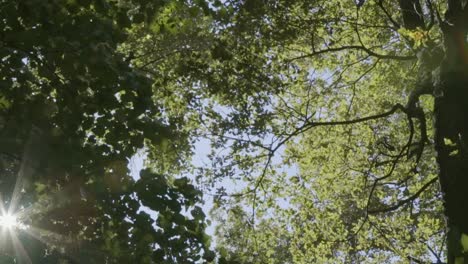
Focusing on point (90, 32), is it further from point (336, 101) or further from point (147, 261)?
point (336, 101)

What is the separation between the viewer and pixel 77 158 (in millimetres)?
4402

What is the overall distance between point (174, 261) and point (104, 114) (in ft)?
5.21

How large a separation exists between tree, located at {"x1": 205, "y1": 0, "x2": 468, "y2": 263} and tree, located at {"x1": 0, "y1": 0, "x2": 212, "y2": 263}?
3851 millimetres

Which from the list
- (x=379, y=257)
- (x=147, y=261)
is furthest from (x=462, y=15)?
(x=379, y=257)

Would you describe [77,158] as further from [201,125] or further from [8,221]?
[201,125]

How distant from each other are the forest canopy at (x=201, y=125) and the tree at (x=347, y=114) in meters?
0.05

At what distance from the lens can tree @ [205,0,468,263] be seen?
8406mm

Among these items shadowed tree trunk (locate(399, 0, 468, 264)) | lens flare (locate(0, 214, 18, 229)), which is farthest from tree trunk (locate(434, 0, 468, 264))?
lens flare (locate(0, 214, 18, 229))

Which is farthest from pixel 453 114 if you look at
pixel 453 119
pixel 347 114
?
pixel 347 114

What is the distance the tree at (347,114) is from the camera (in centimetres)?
841

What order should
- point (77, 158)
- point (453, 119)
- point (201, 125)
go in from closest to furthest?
point (77, 158), point (453, 119), point (201, 125)

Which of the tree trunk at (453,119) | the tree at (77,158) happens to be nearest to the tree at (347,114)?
the tree trunk at (453,119)

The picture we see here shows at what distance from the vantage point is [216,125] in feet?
40.4

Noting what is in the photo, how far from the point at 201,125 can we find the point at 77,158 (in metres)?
8.42
